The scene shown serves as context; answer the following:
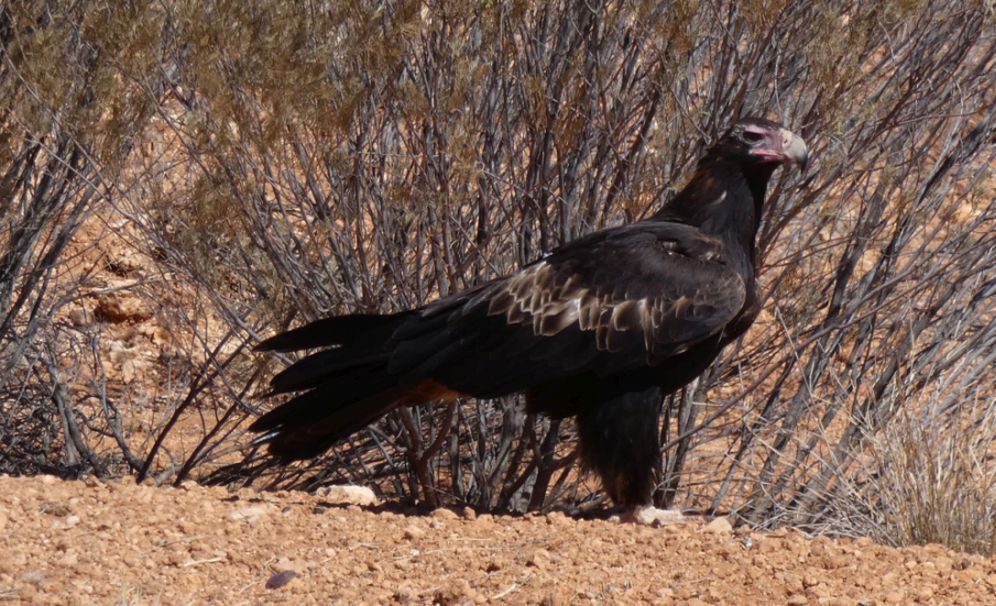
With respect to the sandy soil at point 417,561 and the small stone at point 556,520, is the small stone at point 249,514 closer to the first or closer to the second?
the sandy soil at point 417,561

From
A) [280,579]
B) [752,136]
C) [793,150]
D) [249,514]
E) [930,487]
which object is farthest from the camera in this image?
[752,136]

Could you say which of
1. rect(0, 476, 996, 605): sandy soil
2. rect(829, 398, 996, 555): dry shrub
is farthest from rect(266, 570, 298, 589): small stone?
rect(829, 398, 996, 555): dry shrub

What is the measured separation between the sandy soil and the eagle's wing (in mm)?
622

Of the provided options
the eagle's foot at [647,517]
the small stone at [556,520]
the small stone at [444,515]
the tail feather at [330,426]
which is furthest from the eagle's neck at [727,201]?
the small stone at [444,515]

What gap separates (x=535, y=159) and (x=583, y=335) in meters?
0.97

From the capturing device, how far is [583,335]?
19.8 feet

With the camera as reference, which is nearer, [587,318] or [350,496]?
[587,318]

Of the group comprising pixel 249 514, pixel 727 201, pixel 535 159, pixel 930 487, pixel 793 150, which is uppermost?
pixel 535 159

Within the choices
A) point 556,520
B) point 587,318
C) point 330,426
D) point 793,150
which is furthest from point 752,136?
point 330,426

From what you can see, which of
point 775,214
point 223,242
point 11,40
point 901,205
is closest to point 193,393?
point 223,242

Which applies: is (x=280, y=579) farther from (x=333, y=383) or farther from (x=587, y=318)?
(x=587, y=318)

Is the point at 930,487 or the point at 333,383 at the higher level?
the point at 333,383

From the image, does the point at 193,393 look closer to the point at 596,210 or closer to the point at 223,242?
the point at 223,242

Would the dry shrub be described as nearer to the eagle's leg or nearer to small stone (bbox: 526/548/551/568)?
the eagle's leg
